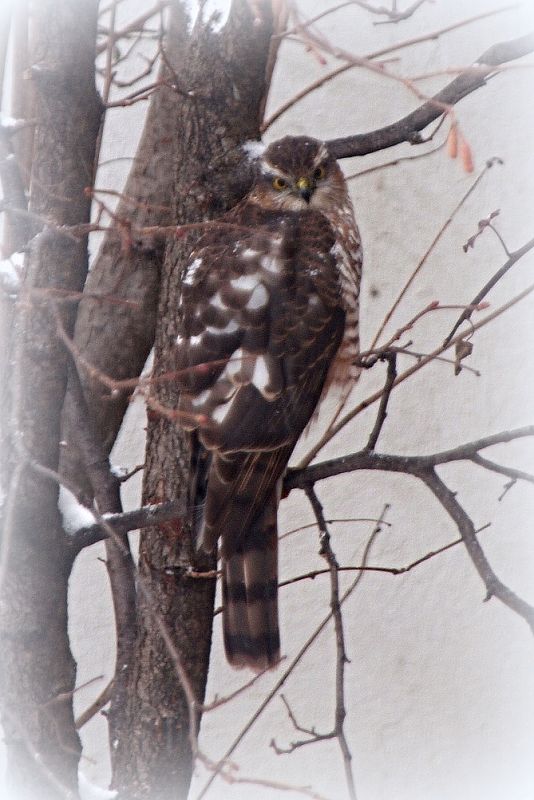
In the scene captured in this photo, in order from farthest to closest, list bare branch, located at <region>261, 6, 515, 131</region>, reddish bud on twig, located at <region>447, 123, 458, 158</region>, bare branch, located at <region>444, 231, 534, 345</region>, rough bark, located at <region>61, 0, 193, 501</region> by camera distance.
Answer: rough bark, located at <region>61, 0, 193, 501</region>, bare branch, located at <region>444, 231, 534, 345</region>, bare branch, located at <region>261, 6, 515, 131</region>, reddish bud on twig, located at <region>447, 123, 458, 158</region>

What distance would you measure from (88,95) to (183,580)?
909mm

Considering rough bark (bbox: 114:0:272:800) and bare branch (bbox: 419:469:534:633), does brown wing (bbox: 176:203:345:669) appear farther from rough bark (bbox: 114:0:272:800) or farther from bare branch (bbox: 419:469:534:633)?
bare branch (bbox: 419:469:534:633)

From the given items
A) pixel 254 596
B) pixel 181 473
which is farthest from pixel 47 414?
pixel 254 596

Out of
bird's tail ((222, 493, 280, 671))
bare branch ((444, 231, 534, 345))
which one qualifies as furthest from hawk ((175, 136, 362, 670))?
bare branch ((444, 231, 534, 345))

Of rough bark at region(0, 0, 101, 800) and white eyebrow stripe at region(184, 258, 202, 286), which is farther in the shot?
white eyebrow stripe at region(184, 258, 202, 286)

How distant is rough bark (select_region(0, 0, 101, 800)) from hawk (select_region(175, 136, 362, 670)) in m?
0.26

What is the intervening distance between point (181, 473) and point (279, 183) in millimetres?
682

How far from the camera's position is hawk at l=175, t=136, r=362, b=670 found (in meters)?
1.68

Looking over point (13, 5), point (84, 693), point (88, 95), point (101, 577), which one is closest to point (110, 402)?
point (88, 95)

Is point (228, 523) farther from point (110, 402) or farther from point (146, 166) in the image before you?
point (146, 166)

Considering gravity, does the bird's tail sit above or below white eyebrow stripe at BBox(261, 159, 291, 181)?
below

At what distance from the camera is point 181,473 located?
179 centimetres

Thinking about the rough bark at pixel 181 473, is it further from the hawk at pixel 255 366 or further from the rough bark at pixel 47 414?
the rough bark at pixel 47 414

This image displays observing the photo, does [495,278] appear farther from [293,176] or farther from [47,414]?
[47,414]
